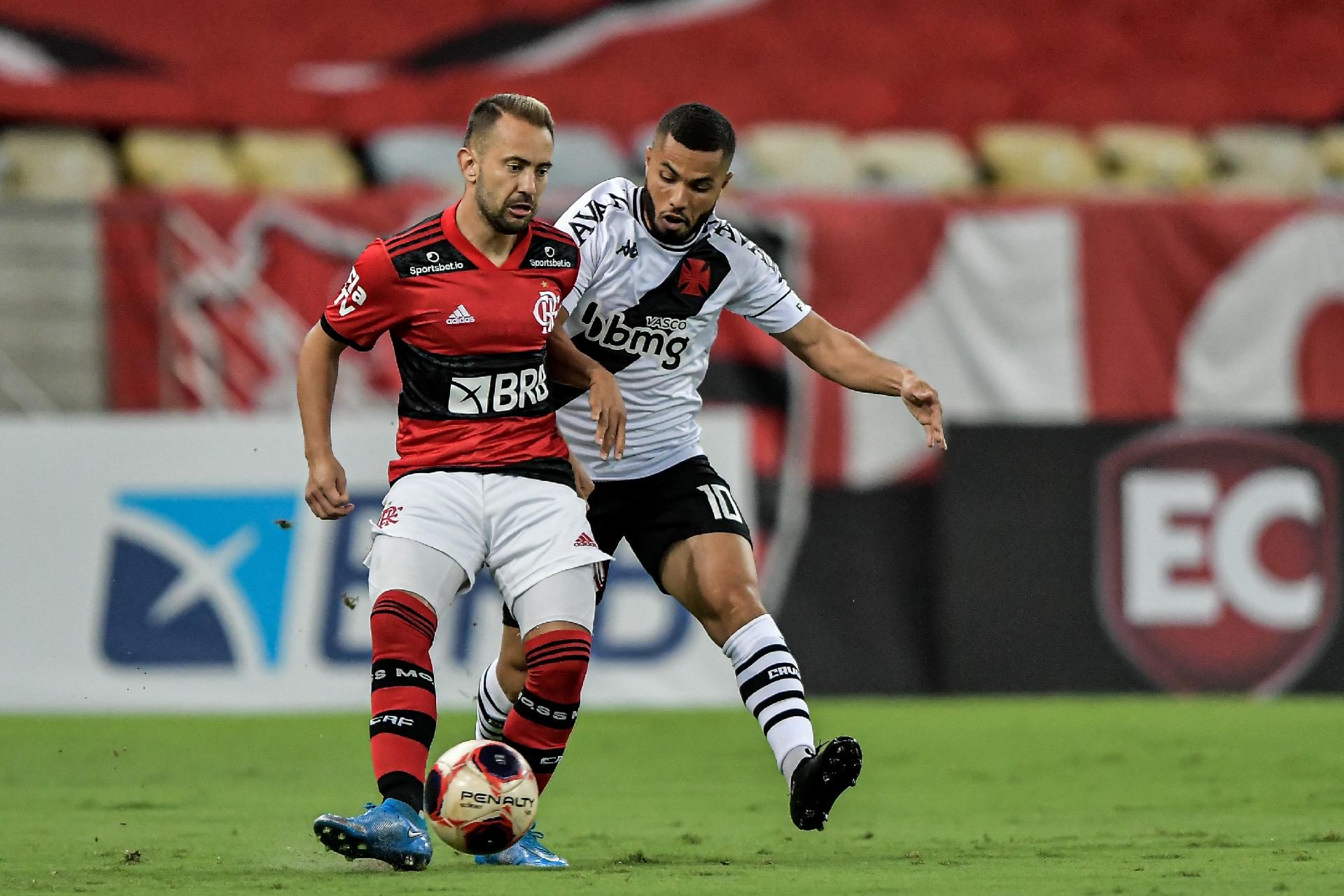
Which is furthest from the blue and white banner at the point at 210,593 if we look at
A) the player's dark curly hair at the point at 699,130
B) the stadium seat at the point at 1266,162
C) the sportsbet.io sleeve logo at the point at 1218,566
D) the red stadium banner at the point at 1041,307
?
the stadium seat at the point at 1266,162

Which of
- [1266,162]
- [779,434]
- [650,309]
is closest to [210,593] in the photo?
→ [779,434]

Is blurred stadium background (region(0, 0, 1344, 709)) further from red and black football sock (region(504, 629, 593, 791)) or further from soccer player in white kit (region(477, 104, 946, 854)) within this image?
red and black football sock (region(504, 629, 593, 791))

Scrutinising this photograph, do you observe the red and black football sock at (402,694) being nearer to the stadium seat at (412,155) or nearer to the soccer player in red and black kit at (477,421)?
the soccer player in red and black kit at (477,421)

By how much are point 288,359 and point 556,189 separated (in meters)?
2.11

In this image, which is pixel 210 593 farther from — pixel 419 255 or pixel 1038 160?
pixel 1038 160

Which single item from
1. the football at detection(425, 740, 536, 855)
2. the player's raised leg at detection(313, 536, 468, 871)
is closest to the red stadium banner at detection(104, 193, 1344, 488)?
the player's raised leg at detection(313, 536, 468, 871)

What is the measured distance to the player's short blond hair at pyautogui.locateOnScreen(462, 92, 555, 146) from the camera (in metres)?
5.25

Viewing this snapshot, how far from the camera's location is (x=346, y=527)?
10.9m

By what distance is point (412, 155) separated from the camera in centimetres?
1359

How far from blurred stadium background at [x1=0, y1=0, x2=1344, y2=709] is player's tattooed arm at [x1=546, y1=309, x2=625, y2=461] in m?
5.30

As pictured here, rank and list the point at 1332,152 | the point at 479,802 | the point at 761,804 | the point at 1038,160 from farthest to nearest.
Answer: the point at 1332,152 < the point at 1038,160 < the point at 761,804 < the point at 479,802

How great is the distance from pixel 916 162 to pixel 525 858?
969 cm

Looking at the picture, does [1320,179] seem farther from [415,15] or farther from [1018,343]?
[415,15]

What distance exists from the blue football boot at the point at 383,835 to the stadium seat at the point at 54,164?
8591mm
